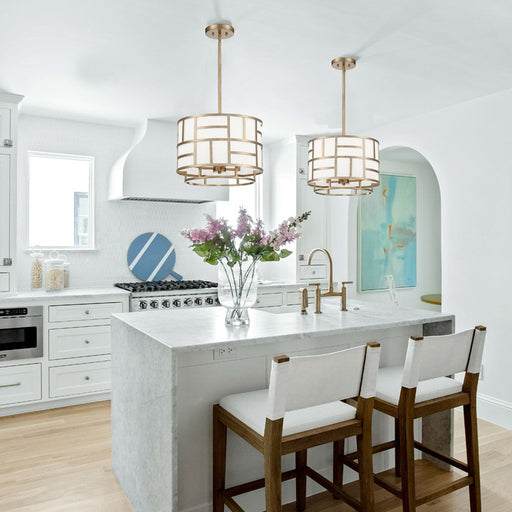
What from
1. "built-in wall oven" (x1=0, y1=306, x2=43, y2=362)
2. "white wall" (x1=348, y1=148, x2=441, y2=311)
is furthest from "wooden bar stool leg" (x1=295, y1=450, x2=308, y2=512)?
"white wall" (x1=348, y1=148, x2=441, y2=311)

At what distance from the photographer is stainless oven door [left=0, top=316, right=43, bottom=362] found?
3.75m

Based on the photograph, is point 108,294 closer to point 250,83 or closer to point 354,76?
point 250,83

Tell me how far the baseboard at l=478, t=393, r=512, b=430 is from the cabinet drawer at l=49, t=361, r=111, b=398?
3.06 meters

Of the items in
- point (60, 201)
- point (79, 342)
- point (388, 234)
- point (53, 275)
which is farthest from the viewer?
point (388, 234)

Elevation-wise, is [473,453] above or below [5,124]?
below

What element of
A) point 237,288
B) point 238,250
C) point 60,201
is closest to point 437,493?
point 237,288

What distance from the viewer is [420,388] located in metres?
2.32

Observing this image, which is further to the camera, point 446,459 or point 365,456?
point 446,459

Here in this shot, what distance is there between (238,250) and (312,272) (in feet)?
9.97

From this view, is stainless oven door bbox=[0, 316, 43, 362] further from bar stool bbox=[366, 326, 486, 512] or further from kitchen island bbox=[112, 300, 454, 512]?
bar stool bbox=[366, 326, 486, 512]

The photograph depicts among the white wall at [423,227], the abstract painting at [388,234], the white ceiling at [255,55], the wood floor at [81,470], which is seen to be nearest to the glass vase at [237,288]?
the wood floor at [81,470]

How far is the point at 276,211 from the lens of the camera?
5543 mm

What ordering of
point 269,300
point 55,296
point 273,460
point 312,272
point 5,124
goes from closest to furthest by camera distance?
point 273,460
point 5,124
point 55,296
point 269,300
point 312,272

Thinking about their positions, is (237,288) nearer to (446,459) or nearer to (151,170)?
(446,459)
